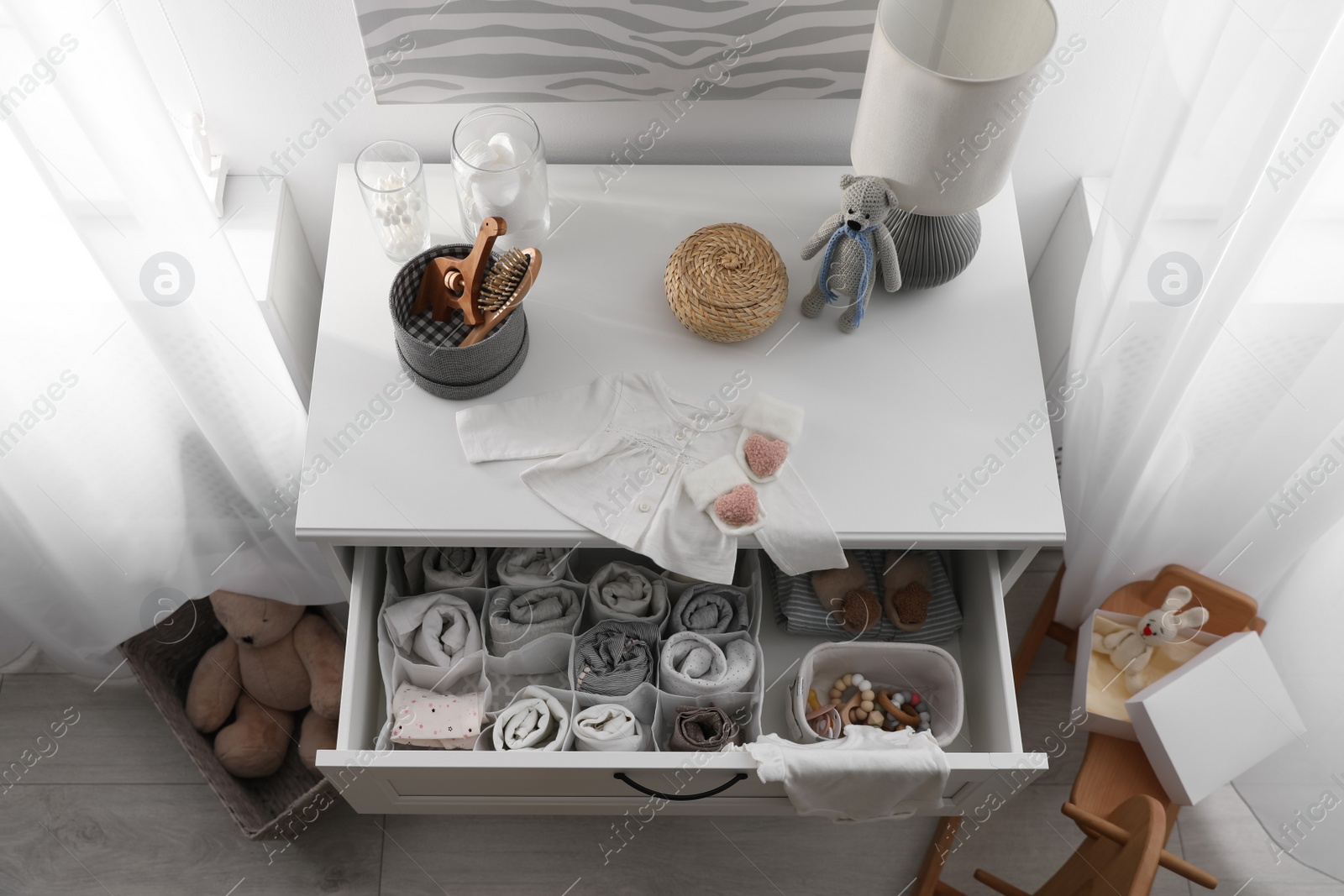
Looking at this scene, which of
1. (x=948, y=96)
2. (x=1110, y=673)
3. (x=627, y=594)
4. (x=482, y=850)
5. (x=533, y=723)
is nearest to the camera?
(x=948, y=96)

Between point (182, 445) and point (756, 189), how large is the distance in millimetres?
816

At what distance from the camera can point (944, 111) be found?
0.99 metres

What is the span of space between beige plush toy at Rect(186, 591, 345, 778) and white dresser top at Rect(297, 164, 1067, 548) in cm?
Answer: 47

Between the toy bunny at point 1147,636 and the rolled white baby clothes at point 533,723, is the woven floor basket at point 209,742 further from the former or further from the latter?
the toy bunny at point 1147,636

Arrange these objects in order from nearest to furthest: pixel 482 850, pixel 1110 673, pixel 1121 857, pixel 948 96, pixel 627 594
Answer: pixel 948 96, pixel 1121 857, pixel 627 594, pixel 1110 673, pixel 482 850

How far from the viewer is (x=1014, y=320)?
1.26 metres

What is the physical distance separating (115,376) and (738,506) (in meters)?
0.74

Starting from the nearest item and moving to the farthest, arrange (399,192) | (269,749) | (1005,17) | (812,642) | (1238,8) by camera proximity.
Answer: (1238,8) → (1005,17) → (399,192) → (812,642) → (269,749)

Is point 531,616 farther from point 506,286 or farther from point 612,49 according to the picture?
point 612,49

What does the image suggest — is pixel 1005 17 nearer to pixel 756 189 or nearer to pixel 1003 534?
pixel 756 189

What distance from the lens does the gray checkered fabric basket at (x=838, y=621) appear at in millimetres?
1312

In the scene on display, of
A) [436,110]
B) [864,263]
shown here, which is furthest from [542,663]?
[436,110]

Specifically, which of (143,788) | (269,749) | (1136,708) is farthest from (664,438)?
(143,788)

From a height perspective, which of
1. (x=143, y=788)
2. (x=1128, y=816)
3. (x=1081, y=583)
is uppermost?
(x=1128, y=816)
